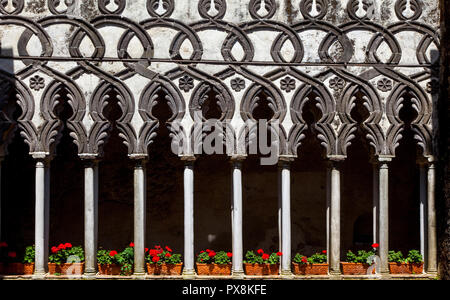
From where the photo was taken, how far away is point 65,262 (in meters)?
15.5

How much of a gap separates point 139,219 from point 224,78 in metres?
3.56

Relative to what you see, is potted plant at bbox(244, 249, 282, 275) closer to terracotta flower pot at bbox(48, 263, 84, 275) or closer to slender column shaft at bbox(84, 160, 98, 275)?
slender column shaft at bbox(84, 160, 98, 275)

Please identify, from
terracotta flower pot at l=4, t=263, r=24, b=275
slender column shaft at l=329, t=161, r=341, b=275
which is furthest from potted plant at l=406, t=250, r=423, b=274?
terracotta flower pot at l=4, t=263, r=24, b=275

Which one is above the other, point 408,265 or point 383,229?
point 383,229

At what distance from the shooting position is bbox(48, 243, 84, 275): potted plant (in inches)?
608

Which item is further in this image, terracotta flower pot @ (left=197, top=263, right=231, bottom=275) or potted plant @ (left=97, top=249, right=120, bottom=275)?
terracotta flower pot @ (left=197, top=263, right=231, bottom=275)

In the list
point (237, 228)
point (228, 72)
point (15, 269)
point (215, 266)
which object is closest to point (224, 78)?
point (228, 72)

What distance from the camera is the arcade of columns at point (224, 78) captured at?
15.4 meters

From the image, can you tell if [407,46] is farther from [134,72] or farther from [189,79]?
[134,72]

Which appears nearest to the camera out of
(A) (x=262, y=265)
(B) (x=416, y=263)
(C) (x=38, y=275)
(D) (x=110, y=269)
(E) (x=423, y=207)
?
(C) (x=38, y=275)

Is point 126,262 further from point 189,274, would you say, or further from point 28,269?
point 28,269

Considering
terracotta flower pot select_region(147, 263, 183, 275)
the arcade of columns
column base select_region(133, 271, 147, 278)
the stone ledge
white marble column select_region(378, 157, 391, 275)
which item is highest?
the arcade of columns

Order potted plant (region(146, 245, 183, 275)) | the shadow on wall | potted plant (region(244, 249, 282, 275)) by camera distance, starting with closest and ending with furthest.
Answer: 1. potted plant (region(146, 245, 183, 275))
2. potted plant (region(244, 249, 282, 275))
3. the shadow on wall

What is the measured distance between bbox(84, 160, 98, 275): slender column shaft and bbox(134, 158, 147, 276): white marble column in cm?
A: 87
